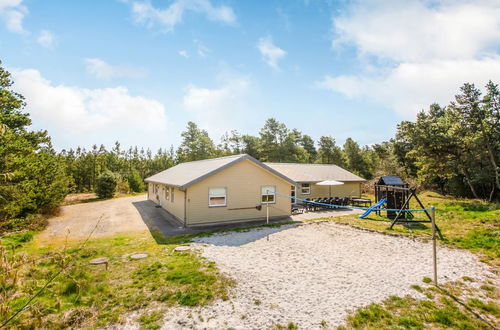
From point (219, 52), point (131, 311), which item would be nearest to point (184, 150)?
point (219, 52)

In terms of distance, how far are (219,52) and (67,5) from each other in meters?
7.67

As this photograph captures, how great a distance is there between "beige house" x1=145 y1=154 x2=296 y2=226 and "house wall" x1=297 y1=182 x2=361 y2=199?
7.67 meters

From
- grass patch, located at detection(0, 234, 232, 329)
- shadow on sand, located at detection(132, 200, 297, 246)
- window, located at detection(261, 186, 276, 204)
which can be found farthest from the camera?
window, located at detection(261, 186, 276, 204)

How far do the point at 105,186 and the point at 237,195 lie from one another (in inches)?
793

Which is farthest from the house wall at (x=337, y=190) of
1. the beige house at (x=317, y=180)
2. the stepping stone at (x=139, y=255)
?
the stepping stone at (x=139, y=255)

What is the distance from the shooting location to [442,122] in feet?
84.4

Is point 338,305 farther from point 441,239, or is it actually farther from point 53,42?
point 53,42

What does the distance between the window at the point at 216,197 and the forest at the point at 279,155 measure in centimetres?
820

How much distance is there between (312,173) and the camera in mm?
25672

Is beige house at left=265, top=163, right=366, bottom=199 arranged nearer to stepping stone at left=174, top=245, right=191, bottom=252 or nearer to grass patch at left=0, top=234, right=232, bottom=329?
stepping stone at left=174, top=245, right=191, bottom=252

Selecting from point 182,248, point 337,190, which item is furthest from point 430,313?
point 337,190

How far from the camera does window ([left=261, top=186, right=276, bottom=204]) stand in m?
15.9

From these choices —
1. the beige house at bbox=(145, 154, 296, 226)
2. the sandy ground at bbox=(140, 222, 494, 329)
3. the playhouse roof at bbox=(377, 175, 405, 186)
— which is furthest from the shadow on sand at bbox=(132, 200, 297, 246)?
the playhouse roof at bbox=(377, 175, 405, 186)

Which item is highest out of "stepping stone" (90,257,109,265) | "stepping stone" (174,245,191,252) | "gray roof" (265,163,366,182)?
"gray roof" (265,163,366,182)
